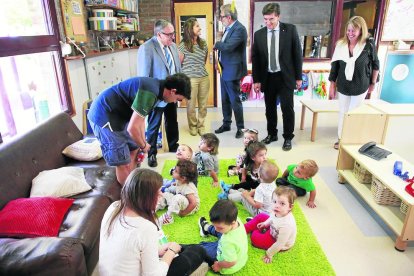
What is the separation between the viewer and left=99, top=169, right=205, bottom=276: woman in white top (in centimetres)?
117

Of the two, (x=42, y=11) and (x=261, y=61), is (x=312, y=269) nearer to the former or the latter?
(x=261, y=61)

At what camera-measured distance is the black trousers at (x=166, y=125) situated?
3131mm

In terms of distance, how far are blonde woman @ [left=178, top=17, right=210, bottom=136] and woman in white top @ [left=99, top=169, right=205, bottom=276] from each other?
2.67 m

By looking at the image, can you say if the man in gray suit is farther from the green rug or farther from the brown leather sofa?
the green rug

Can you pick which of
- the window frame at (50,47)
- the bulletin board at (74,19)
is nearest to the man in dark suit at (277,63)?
the bulletin board at (74,19)

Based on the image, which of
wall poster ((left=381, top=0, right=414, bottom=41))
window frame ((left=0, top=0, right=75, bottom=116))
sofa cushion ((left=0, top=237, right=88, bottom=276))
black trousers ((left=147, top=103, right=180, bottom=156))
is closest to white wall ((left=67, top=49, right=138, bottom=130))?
window frame ((left=0, top=0, right=75, bottom=116))

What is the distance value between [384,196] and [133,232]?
1.86 metres

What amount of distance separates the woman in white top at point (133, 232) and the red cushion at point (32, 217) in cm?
50

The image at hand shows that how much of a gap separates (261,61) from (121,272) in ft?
9.33

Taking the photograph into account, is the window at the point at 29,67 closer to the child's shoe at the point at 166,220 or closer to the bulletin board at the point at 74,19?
the bulletin board at the point at 74,19

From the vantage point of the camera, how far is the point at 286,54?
128 inches

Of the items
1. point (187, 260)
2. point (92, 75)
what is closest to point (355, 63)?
point (187, 260)

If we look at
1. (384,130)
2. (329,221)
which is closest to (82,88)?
(329,221)

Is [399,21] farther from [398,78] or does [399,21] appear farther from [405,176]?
[405,176]
